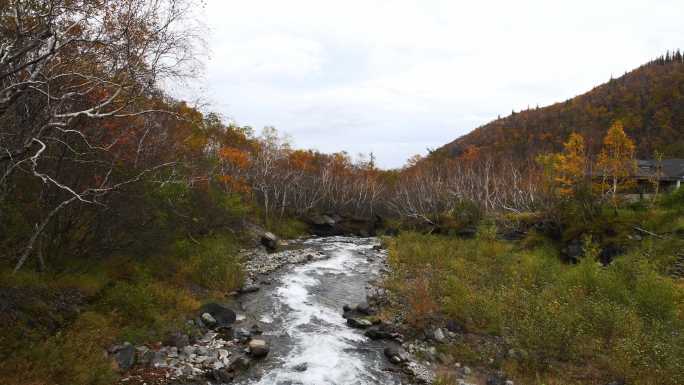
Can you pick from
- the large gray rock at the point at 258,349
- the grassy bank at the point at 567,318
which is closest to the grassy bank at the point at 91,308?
the large gray rock at the point at 258,349

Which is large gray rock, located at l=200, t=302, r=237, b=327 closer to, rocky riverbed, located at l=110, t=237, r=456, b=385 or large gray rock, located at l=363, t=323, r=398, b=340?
rocky riverbed, located at l=110, t=237, r=456, b=385

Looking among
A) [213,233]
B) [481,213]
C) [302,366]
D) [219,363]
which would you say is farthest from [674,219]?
[213,233]

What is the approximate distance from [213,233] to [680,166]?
196 ft

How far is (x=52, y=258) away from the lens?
37.6 ft

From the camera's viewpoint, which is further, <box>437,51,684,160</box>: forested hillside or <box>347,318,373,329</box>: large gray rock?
<box>437,51,684,160</box>: forested hillside

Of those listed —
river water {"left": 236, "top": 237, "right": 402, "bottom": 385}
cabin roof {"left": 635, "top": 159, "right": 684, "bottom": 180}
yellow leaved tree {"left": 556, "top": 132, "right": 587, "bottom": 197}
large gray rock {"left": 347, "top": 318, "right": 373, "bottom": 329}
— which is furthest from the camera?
cabin roof {"left": 635, "top": 159, "right": 684, "bottom": 180}

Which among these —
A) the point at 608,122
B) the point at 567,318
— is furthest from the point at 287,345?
the point at 608,122

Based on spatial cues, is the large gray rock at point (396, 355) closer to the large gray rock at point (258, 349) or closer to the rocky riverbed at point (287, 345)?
the rocky riverbed at point (287, 345)

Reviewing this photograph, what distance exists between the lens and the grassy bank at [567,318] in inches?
346

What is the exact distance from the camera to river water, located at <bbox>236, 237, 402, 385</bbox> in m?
9.66

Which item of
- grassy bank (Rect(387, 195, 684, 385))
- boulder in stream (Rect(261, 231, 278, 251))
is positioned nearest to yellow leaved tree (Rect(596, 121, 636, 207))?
grassy bank (Rect(387, 195, 684, 385))

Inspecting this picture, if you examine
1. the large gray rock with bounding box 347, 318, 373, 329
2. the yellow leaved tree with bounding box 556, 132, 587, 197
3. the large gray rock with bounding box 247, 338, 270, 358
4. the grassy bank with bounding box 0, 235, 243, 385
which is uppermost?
the yellow leaved tree with bounding box 556, 132, 587, 197

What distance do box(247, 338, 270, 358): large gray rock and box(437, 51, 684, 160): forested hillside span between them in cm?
6641

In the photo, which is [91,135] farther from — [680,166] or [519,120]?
[519,120]
